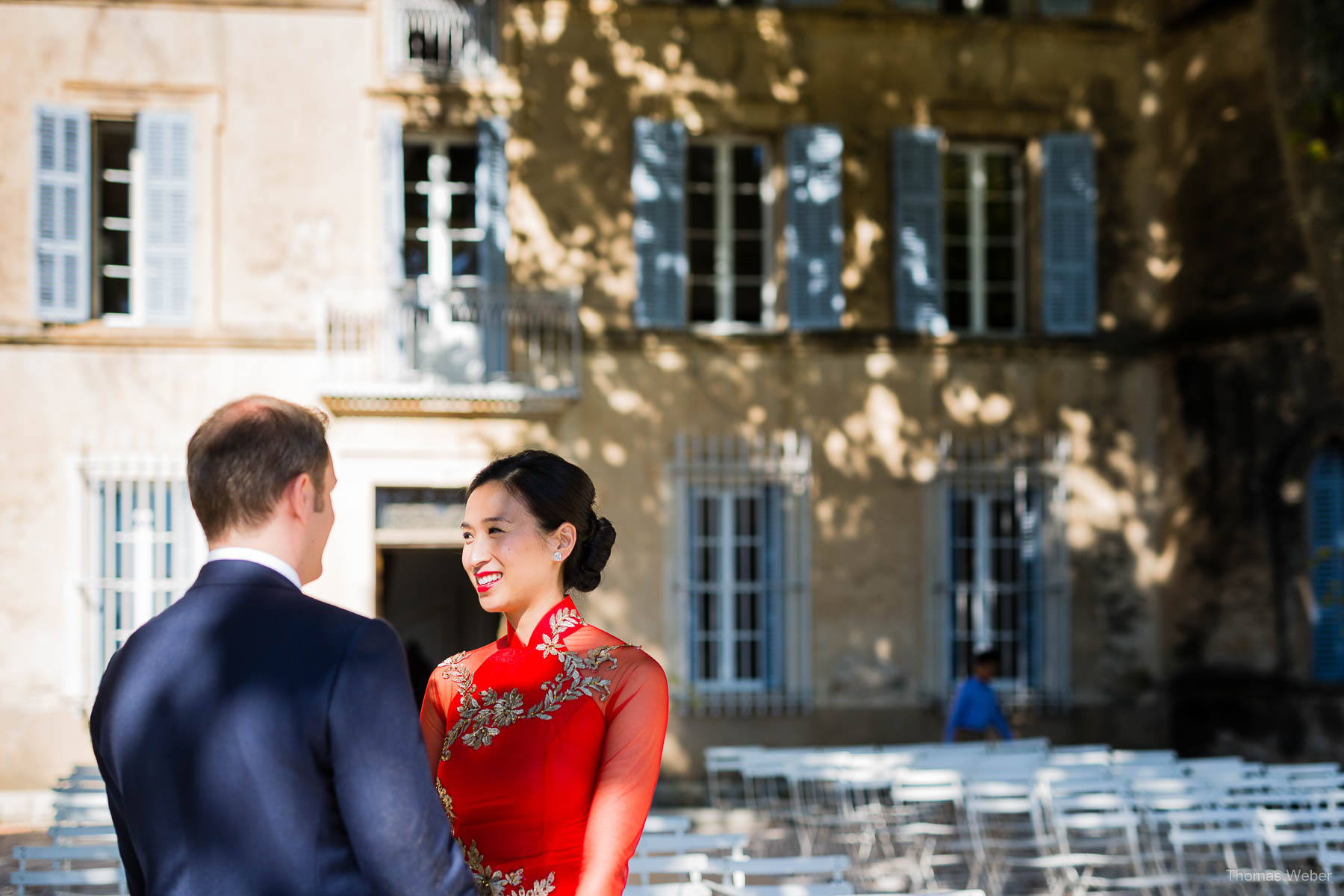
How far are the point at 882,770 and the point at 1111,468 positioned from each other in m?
6.74

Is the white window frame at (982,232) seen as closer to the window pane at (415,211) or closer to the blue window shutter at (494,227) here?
the blue window shutter at (494,227)

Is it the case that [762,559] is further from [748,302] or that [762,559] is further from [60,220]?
[60,220]

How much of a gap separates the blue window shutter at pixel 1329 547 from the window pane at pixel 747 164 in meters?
5.95

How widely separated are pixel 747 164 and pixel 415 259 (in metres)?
3.43

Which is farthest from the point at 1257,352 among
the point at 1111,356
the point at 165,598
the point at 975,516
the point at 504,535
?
the point at 504,535

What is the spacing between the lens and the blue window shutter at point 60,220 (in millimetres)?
13234

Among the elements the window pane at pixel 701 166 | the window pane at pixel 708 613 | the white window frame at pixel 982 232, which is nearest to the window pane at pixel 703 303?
the window pane at pixel 701 166

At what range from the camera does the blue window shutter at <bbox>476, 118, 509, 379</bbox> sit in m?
13.5

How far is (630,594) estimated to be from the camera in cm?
1362

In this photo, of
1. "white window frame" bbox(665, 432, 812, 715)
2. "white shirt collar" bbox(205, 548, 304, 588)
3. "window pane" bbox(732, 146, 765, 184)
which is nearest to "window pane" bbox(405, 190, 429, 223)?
"window pane" bbox(732, 146, 765, 184)

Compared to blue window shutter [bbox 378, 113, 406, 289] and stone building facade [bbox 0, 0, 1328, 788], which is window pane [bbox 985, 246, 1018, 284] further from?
blue window shutter [bbox 378, 113, 406, 289]

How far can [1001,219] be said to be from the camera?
14.9 metres

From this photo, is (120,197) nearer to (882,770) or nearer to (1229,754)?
(882,770)

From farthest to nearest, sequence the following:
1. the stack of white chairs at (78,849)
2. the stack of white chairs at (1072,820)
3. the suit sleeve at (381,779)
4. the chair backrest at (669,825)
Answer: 1. the stack of white chairs at (1072,820)
2. the chair backrest at (669,825)
3. the stack of white chairs at (78,849)
4. the suit sleeve at (381,779)
